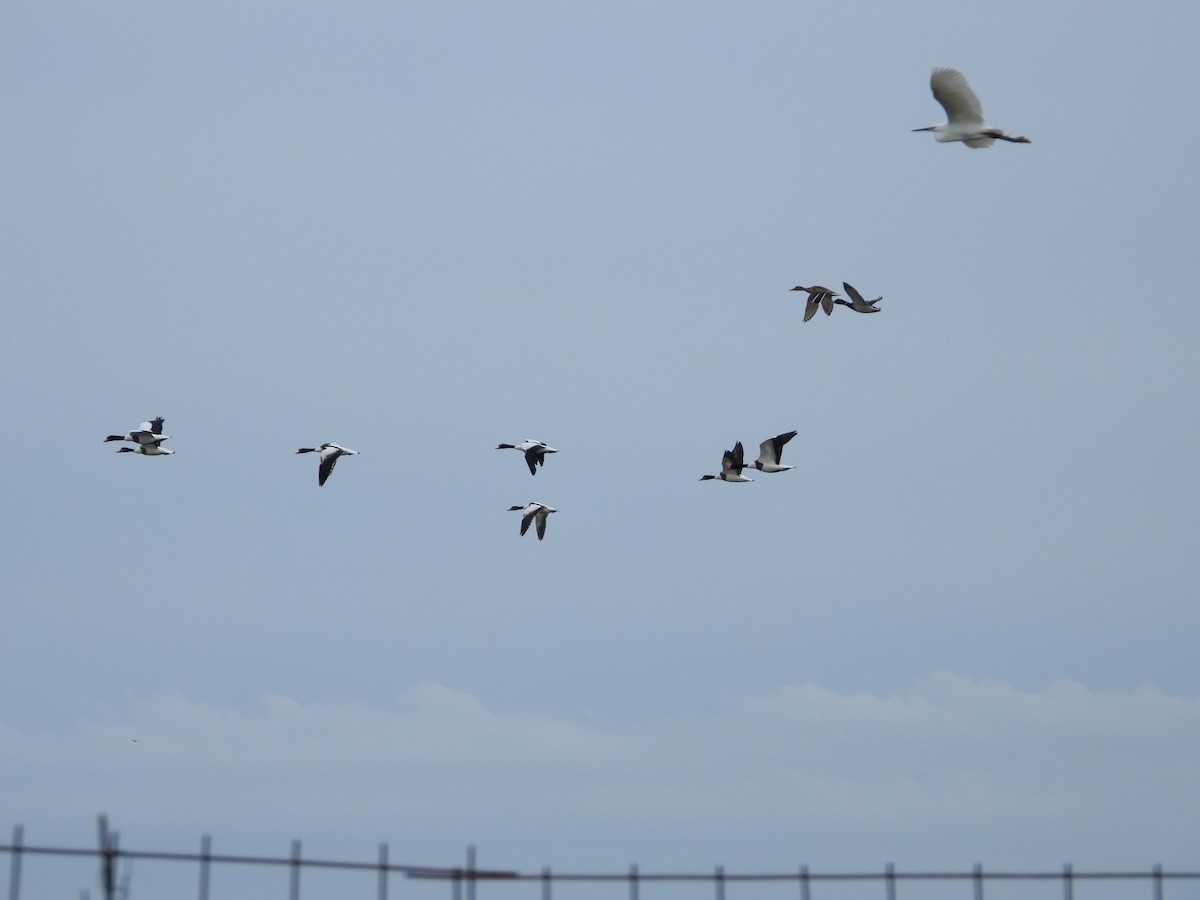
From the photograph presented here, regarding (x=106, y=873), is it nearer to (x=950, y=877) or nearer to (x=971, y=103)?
(x=950, y=877)

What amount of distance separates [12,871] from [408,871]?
22.5 feet

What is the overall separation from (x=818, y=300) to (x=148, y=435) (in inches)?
782

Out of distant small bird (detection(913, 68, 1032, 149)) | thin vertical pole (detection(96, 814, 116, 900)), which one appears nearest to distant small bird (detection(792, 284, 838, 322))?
distant small bird (detection(913, 68, 1032, 149))

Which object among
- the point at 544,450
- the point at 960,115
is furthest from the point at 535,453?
the point at 960,115

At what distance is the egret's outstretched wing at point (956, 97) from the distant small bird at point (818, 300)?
15780 millimetres

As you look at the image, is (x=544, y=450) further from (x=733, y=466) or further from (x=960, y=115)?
(x=960, y=115)

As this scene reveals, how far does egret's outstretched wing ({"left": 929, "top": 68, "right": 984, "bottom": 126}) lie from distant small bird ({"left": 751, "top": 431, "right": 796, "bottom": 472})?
48.4 feet

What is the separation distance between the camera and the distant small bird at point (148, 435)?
5522 centimetres

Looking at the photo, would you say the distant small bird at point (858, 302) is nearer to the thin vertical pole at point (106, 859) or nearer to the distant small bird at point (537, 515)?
the distant small bird at point (537, 515)

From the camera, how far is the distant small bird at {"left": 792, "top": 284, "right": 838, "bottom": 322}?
189 feet

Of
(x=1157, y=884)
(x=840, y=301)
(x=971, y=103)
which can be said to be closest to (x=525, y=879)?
(x=1157, y=884)

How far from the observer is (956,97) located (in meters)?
41.4

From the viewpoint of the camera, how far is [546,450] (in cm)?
5731

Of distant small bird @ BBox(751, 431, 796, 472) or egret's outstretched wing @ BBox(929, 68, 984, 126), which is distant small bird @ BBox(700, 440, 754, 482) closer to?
distant small bird @ BBox(751, 431, 796, 472)
